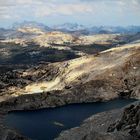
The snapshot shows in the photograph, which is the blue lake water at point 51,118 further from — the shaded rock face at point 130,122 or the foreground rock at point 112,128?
the shaded rock face at point 130,122

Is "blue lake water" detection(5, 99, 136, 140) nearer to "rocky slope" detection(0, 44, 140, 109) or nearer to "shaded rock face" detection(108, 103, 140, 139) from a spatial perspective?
"rocky slope" detection(0, 44, 140, 109)

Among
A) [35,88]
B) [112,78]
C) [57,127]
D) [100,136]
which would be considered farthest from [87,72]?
[100,136]

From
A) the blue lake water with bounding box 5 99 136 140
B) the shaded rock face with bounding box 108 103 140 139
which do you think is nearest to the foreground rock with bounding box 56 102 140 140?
the shaded rock face with bounding box 108 103 140 139

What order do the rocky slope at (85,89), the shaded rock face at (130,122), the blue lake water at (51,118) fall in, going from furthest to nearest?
the rocky slope at (85,89), the blue lake water at (51,118), the shaded rock face at (130,122)

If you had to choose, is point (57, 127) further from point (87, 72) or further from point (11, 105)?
point (87, 72)

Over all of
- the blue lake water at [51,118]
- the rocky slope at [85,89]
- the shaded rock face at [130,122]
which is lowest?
the blue lake water at [51,118]

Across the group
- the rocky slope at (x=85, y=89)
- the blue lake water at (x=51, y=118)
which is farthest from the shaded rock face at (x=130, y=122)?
the rocky slope at (x=85, y=89)

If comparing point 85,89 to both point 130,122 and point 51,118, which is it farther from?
point 130,122

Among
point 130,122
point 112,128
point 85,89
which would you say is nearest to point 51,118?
point 85,89

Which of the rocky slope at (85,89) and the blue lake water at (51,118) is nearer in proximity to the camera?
the blue lake water at (51,118)
